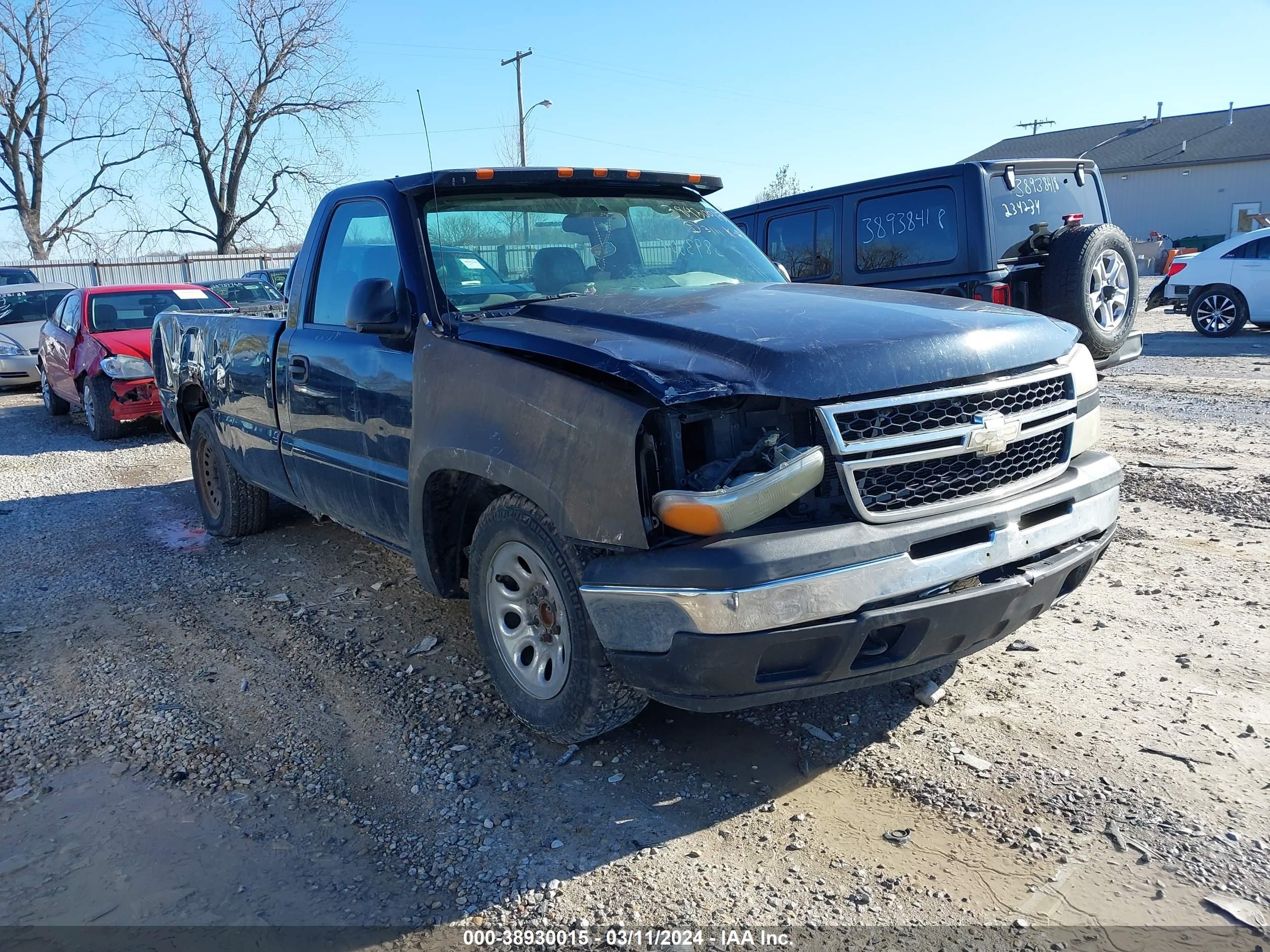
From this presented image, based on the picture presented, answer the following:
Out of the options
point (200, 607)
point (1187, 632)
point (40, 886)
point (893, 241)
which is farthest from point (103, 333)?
point (1187, 632)

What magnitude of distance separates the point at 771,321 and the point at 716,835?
1.62m

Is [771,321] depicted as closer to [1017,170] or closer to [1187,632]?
[1187,632]

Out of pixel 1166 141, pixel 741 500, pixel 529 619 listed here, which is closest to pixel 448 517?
pixel 529 619

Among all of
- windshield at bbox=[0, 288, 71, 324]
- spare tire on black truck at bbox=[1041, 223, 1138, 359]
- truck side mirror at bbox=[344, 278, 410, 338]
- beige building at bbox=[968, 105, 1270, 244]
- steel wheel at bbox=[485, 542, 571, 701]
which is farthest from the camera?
beige building at bbox=[968, 105, 1270, 244]

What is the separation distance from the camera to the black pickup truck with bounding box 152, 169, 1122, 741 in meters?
2.67

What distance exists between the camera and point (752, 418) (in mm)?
2863

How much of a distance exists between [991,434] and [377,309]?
7.47 feet

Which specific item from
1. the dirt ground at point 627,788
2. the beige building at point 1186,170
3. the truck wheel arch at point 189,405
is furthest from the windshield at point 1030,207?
the beige building at point 1186,170

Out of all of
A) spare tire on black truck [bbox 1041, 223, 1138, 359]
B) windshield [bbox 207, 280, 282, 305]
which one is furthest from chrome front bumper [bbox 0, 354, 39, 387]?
spare tire on black truck [bbox 1041, 223, 1138, 359]

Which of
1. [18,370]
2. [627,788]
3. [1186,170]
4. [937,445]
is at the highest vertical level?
[1186,170]

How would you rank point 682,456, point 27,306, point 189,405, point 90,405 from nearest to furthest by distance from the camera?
1. point 682,456
2. point 189,405
3. point 90,405
4. point 27,306

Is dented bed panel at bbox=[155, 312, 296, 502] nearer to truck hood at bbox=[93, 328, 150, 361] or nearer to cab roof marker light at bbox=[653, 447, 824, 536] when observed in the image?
cab roof marker light at bbox=[653, 447, 824, 536]

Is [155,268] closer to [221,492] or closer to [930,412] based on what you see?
[221,492]

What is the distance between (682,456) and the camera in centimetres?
277
